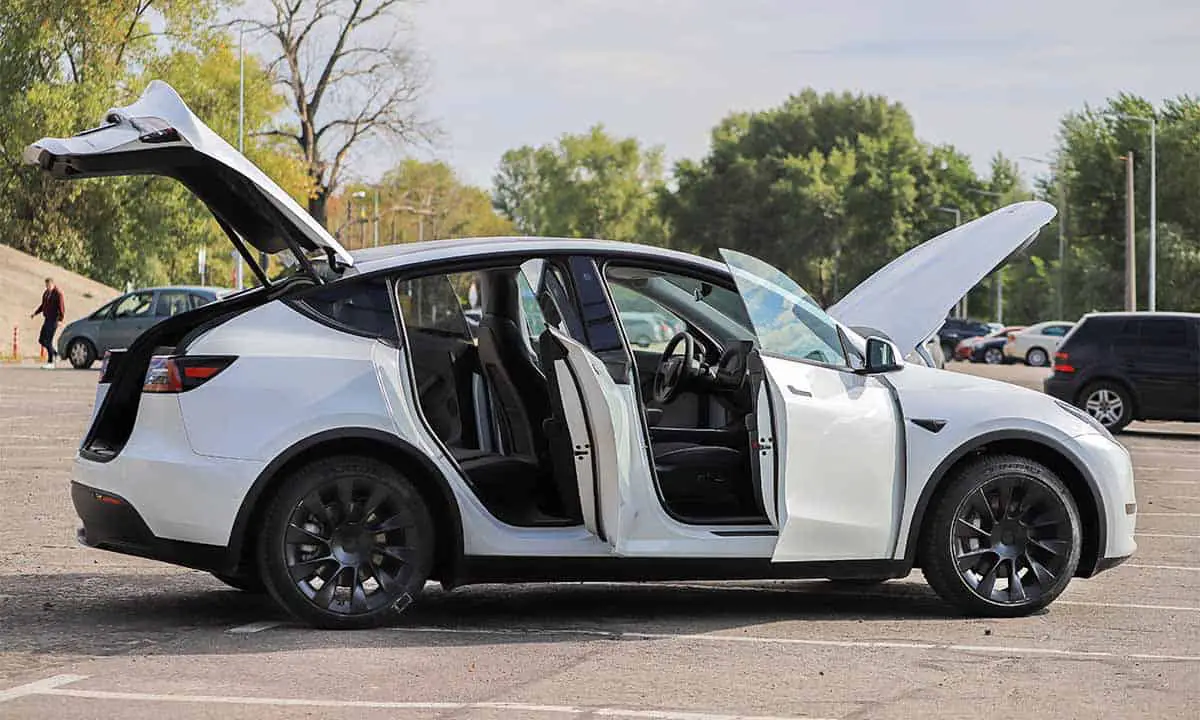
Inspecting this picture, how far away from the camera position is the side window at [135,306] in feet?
117

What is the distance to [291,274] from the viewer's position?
804 centimetres

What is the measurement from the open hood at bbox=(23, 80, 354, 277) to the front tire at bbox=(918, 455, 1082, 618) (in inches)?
110

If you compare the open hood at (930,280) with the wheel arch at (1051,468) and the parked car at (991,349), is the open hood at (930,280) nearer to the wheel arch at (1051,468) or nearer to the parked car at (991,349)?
the wheel arch at (1051,468)

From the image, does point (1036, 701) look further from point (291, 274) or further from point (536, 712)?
point (291, 274)

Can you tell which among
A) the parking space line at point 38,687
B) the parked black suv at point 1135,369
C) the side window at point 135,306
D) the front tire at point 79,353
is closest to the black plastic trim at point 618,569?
the parking space line at point 38,687

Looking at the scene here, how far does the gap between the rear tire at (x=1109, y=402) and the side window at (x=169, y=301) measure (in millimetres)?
18061

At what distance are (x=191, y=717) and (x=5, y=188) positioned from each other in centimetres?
5344

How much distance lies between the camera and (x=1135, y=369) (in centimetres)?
2306

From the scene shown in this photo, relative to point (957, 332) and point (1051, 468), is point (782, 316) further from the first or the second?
point (957, 332)

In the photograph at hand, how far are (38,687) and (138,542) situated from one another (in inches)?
46.2

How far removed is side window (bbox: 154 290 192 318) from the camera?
115ft

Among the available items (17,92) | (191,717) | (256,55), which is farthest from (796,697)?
(256,55)

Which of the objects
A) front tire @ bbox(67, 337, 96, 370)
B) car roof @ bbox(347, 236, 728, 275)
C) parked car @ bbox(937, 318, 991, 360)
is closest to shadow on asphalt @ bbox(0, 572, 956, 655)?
car roof @ bbox(347, 236, 728, 275)

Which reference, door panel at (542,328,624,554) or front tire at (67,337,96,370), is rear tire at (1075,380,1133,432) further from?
front tire at (67,337,96,370)
